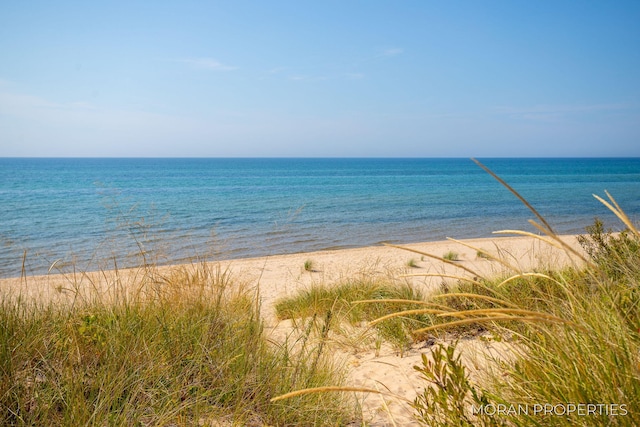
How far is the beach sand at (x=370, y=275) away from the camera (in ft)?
11.3

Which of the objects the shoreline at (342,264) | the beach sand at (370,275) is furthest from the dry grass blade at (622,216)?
the shoreline at (342,264)

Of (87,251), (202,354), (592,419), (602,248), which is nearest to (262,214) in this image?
(87,251)

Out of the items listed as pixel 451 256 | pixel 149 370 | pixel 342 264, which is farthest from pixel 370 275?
pixel 451 256

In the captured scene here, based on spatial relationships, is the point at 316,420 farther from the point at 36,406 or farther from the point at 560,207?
the point at 560,207

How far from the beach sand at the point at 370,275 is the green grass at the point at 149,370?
0.35 metres

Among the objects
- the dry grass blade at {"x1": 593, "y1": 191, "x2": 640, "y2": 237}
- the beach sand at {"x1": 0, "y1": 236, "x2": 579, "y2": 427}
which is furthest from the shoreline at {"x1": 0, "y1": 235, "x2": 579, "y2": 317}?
the dry grass blade at {"x1": 593, "y1": 191, "x2": 640, "y2": 237}

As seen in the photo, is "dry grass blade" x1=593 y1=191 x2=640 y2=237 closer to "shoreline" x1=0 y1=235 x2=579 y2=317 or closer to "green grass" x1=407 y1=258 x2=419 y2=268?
"shoreline" x1=0 y1=235 x2=579 y2=317

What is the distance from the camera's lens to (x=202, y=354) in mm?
2918

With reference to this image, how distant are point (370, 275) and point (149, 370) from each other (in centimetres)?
487

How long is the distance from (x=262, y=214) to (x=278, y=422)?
23344 mm

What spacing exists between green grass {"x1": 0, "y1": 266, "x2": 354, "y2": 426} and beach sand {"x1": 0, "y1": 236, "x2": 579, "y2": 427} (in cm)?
35

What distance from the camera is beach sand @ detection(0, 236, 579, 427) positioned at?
11.3ft

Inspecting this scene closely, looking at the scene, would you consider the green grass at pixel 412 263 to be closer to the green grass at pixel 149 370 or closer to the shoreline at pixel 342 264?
the shoreline at pixel 342 264

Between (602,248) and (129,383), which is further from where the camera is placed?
(602,248)
